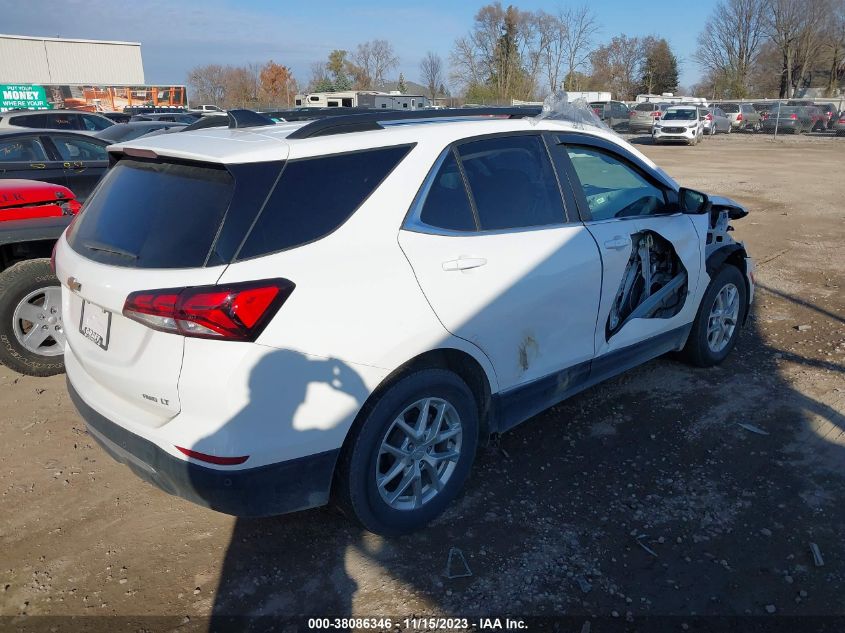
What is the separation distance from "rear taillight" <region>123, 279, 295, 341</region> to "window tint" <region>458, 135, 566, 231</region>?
122 centimetres

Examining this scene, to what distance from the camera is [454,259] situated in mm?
3023

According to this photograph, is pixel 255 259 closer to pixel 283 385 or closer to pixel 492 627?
pixel 283 385

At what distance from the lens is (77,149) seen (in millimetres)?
9031

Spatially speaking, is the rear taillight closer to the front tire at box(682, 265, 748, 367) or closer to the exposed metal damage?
the exposed metal damage

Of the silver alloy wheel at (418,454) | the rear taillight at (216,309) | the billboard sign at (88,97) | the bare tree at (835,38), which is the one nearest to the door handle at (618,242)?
the silver alloy wheel at (418,454)

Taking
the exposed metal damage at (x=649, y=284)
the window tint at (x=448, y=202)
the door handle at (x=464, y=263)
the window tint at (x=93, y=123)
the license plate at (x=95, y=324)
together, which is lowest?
the exposed metal damage at (x=649, y=284)

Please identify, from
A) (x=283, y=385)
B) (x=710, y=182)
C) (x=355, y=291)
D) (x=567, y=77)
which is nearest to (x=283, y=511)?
(x=283, y=385)

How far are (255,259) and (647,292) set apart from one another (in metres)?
2.71

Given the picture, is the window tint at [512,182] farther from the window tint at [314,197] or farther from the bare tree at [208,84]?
the bare tree at [208,84]

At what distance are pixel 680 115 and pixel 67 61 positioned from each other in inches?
2025

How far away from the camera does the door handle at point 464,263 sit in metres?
3.00

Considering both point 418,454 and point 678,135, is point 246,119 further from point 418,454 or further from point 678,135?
point 678,135

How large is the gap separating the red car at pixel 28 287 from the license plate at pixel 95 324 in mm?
2179

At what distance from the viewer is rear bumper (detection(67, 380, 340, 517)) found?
2535mm
